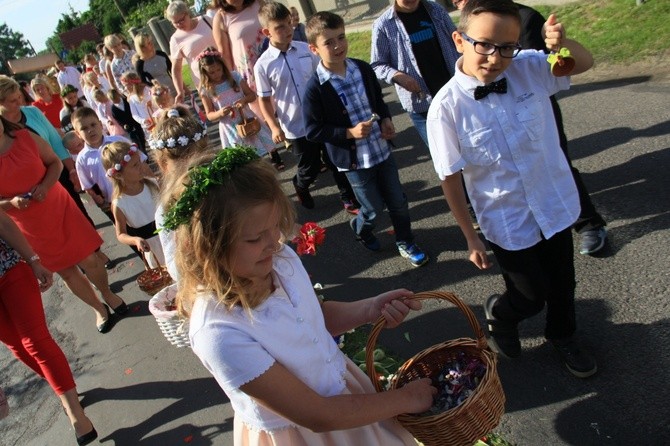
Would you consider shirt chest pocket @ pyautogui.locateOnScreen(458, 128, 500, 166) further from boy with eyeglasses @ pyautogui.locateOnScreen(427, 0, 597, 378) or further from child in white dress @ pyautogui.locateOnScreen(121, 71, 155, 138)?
child in white dress @ pyautogui.locateOnScreen(121, 71, 155, 138)

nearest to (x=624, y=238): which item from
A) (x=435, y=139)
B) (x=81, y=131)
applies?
(x=435, y=139)

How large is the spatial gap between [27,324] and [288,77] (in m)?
3.15

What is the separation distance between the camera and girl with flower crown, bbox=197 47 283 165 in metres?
5.58

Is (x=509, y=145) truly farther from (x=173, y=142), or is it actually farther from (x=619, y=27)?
(x=619, y=27)

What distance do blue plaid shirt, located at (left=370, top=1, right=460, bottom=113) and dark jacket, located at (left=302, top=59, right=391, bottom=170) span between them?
0.69ft

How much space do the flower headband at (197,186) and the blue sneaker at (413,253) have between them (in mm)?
2823

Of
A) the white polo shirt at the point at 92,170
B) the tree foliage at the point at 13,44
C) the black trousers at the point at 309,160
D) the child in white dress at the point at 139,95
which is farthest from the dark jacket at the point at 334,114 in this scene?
the tree foliage at the point at 13,44

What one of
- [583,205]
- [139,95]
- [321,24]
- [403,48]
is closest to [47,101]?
[139,95]

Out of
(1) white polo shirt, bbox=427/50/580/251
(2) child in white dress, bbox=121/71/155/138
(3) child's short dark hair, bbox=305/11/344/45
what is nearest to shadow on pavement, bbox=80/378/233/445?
(1) white polo shirt, bbox=427/50/580/251

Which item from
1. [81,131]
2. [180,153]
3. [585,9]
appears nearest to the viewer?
[180,153]

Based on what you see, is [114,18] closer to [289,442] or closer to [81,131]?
[81,131]

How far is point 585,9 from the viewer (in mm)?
7887

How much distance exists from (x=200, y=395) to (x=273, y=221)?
8.88ft

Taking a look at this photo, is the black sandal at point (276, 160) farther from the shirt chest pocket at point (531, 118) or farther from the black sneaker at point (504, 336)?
the shirt chest pocket at point (531, 118)
